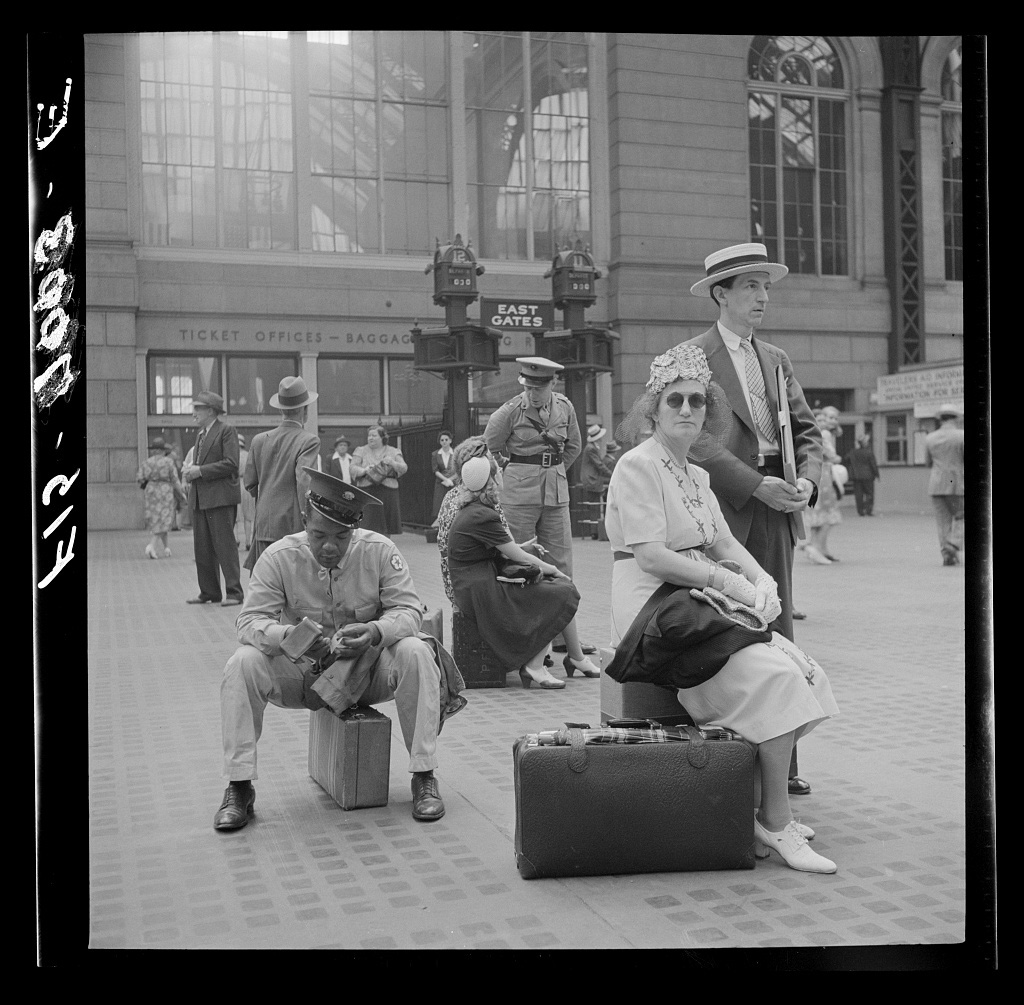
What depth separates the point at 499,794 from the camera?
15.0 feet

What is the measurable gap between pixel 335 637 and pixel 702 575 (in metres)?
1.40

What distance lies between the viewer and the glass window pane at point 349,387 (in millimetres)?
23797

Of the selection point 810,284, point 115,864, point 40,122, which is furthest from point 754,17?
point 810,284

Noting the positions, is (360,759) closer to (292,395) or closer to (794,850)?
(794,850)

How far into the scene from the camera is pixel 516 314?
1895 cm

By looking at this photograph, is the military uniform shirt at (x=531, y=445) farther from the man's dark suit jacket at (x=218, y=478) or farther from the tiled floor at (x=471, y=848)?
the man's dark suit jacket at (x=218, y=478)

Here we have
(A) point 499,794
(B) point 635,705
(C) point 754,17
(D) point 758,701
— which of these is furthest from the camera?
(A) point 499,794

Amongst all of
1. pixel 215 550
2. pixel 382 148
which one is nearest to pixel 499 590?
pixel 215 550

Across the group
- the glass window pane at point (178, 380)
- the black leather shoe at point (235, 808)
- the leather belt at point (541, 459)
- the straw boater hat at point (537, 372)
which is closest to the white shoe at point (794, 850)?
the black leather shoe at point (235, 808)

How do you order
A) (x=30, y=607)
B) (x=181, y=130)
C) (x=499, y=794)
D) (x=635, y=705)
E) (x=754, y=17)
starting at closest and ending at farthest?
(x=30, y=607)
(x=754, y=17)
(x=635, y=705)
(x=499, y=794)
(x=181, y=130)

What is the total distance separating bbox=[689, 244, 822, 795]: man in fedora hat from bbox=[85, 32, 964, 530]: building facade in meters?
16.4

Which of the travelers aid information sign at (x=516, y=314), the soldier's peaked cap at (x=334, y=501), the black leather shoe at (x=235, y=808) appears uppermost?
the travelers aid information sign at (x=516, y=314)

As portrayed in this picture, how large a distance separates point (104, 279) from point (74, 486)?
19490 mm

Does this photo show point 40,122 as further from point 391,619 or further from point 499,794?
point 499,794
